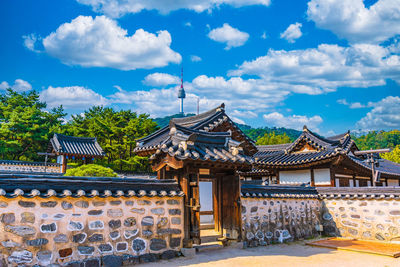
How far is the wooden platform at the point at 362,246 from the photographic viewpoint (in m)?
9.85

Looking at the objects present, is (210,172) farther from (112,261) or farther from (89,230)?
(89,230)

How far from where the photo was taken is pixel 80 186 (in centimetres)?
762

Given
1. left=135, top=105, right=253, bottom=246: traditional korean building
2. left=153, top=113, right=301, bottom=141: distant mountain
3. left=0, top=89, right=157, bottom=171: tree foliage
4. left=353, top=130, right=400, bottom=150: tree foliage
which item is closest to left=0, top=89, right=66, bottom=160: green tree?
left=0, top=89, right=157, bottom=171: tree foliage

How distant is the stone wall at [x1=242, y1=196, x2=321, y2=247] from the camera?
10.6m

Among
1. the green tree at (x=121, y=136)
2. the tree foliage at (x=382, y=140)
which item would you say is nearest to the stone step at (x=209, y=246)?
the green tree at (x=121, y=136)

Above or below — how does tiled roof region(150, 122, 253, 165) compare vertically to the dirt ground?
above

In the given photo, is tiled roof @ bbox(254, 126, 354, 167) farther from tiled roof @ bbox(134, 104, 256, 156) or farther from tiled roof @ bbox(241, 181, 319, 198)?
tiled roof @ bbox(241, 181, 319, 198)

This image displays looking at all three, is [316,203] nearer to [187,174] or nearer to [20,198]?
[187,174]

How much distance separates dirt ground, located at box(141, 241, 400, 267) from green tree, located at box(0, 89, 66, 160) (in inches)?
1148

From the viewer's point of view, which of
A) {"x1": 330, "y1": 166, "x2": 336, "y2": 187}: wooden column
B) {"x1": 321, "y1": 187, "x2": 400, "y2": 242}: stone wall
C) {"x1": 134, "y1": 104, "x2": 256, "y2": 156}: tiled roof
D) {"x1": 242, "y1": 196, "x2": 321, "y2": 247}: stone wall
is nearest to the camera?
{"x1": 242, "y1": 196, "x2": 321, "y2": 247}: stone wall

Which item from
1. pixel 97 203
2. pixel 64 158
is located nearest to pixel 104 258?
pixel 97 203

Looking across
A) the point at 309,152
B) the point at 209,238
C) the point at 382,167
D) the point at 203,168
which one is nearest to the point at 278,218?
the point at 209,238

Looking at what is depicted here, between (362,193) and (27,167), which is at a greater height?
(27,167)

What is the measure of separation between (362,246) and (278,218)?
2.95 meters
